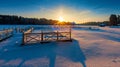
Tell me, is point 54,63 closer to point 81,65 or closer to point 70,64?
point 70,64

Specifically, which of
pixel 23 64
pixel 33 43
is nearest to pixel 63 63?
pixel 23 64

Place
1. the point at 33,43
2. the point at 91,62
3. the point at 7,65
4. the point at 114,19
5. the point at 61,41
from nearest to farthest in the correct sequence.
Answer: the point at 7,65 → the point at 91,62 → the point at 33,43 → the point at 61,41 → the point at 114,19

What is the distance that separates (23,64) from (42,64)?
1267 mm

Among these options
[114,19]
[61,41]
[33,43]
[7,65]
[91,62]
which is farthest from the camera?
[114,19]

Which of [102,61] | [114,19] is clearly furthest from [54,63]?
[114,19]

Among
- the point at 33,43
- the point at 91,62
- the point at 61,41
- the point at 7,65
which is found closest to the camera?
the point at 7,65

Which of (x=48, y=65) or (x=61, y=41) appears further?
(x=61, y=41)

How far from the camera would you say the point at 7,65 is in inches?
409

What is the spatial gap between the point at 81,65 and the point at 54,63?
72.8 inches

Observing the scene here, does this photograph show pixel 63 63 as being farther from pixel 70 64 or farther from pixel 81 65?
pixel 81 65

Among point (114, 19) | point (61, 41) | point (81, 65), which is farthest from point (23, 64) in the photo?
point (114, 19)

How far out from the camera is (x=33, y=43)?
19.2 metres

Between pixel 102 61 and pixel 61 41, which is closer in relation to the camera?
pixel 102 61

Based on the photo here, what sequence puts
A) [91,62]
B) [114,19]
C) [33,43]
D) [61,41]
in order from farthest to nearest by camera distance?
[114,19], [61,41], [33,43], [91,62]
